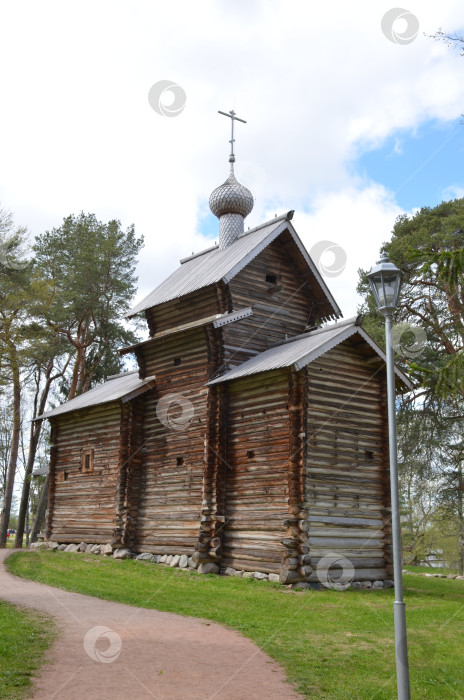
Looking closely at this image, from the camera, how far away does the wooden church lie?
16281mm

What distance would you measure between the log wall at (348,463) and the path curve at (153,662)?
613 centimetres

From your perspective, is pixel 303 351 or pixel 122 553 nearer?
pixel 303 351

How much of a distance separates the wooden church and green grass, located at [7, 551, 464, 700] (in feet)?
4.48

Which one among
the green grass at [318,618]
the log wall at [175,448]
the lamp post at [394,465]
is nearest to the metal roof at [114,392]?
the log wall at [175,448]

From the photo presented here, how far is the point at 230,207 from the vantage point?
24.0 meters

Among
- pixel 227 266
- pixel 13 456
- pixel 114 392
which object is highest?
pixel 227 266

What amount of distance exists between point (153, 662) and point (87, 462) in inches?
637

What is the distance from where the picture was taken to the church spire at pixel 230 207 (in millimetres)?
23828

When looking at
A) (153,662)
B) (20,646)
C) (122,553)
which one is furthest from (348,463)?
(20,646)

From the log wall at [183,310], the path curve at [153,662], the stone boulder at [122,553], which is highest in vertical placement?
the log wall at [183,310]

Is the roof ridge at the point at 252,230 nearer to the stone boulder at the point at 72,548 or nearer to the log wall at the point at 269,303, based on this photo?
the log wall at the point at 269,303

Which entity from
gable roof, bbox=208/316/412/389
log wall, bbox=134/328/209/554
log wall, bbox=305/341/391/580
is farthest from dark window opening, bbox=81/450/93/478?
log wall, bbox=305/341/391/580

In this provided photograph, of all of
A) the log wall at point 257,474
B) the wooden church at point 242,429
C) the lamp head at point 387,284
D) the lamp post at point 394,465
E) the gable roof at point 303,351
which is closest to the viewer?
the lamp post at point 394,465

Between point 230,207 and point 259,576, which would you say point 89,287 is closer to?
point 230,207
